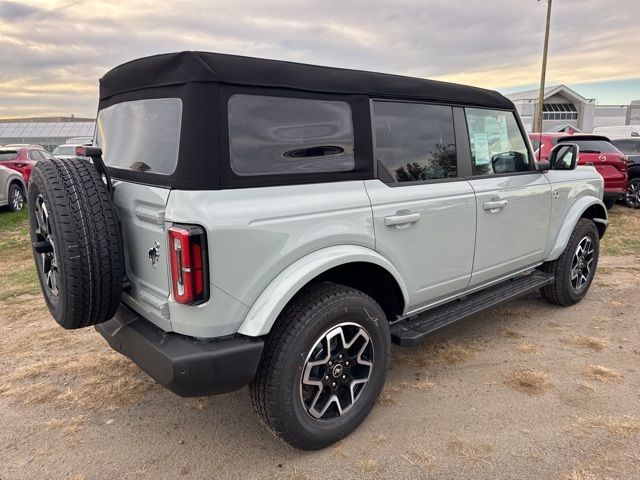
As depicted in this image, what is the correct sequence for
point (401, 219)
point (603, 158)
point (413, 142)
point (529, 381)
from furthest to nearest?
point (603, 158) < point (529, 381) < point (413, 142) < point (401, 219)

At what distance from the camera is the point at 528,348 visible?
383 centimetres

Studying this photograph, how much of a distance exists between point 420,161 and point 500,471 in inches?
73.1

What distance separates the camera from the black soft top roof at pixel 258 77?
218cm

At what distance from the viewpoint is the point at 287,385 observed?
2.38m

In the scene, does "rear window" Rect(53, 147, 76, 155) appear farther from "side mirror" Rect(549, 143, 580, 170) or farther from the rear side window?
the rear side window

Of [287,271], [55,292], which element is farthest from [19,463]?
[287,271]

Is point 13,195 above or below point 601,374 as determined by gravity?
above

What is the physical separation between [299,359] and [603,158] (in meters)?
9.46

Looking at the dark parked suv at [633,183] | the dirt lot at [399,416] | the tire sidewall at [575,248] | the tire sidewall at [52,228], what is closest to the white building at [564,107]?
the dark parked suv at [633,183]

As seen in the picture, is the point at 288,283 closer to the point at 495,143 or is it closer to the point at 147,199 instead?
the point at 147,199

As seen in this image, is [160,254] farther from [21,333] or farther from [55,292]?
[21,333]

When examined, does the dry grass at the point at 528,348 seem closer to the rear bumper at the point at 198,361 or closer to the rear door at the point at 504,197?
the rear door at the point at 504,197

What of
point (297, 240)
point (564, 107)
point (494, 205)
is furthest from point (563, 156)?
point (564, 107)

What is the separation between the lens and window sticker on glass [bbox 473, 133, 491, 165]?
354 cm
